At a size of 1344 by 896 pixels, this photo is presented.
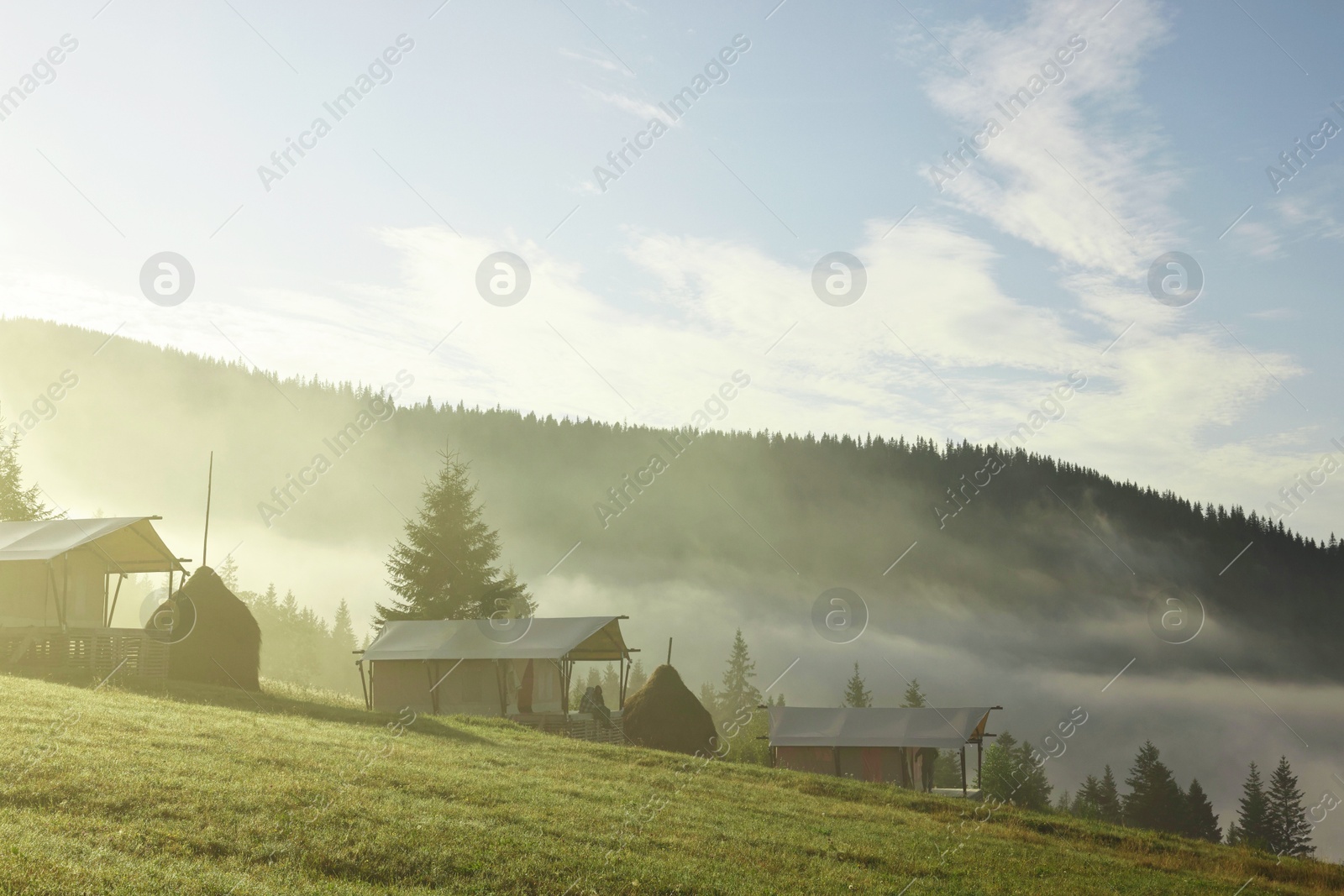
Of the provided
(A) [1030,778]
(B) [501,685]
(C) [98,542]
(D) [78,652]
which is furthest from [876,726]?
(A) [1030,778]

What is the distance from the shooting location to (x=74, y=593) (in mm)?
33594

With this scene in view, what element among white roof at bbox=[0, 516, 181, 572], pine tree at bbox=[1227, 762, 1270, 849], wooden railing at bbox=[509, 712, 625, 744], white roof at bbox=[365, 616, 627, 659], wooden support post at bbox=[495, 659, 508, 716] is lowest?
pine tree at bbox=[1227, 762, 1270, 849]

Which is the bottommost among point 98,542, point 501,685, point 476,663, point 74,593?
point 501,685

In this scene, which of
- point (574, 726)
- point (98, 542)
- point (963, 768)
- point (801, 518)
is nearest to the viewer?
point (98, 542)

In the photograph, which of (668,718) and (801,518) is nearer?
(668,718)

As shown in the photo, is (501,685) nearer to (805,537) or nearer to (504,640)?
(504,640)

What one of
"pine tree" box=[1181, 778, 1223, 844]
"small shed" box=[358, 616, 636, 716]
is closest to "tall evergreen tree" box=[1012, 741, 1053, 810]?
"pine tree" box=[1181, 778, 1223, 844]

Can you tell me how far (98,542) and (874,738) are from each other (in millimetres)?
31364

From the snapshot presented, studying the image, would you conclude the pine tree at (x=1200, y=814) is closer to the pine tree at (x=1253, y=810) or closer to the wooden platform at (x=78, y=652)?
the pine tree at (x=1253, y=810)

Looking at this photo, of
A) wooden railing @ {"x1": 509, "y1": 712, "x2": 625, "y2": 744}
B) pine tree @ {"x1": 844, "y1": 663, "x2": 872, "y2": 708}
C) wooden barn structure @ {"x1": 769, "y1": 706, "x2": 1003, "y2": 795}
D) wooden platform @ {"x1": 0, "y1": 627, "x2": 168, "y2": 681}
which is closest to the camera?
wooden platform @ {"x1": 0, "y1": 627, "x2": 168, "y2": 681}

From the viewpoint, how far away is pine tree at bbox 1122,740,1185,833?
2648 inches

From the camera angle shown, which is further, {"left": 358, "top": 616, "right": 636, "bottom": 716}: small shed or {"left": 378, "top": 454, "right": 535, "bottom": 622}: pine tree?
{"left": 378, "top": 454, "right": 535, "bottom": 622}: pine tree

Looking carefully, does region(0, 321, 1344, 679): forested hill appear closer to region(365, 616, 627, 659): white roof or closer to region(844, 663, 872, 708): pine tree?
region(844, 663, 872, 708): pine tree

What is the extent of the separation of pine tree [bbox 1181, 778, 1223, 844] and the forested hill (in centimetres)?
5815
